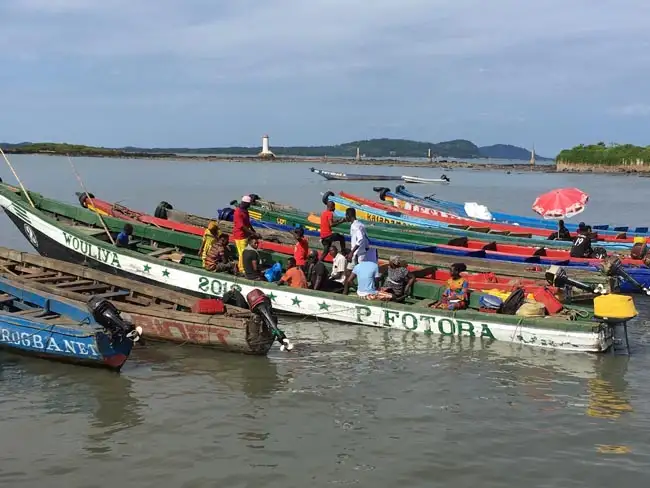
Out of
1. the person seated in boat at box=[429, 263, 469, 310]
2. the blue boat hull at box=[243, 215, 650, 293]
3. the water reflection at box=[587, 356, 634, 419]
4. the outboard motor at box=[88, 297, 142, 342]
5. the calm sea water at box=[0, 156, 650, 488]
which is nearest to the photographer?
the calm sea water at box=[0, 156, 650, 488]

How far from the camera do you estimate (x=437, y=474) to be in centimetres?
742

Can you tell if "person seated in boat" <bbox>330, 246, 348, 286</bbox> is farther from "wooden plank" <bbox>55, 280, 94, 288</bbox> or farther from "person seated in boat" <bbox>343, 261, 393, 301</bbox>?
"wooden plank" <bbox>55, 280, 94, 288</bbox>

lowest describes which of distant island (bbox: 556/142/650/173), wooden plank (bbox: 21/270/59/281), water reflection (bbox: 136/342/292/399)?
water reflection (bbox: 136/342/292/399)

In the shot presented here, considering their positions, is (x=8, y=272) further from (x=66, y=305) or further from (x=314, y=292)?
(x=314, y=292)

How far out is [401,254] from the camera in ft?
53.4

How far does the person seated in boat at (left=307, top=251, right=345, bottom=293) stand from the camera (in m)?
13.6

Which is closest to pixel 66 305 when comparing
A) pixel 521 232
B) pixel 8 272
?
pixel 8 272

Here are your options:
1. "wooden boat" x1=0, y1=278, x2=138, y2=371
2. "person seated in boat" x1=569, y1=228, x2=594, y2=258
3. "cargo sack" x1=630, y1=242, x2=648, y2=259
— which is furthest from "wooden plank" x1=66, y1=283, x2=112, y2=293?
"cargo sack" x1=630, y1=242, x2=648, y2=259

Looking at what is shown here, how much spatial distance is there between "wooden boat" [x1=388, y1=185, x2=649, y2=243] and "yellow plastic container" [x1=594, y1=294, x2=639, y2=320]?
11830 millimetres

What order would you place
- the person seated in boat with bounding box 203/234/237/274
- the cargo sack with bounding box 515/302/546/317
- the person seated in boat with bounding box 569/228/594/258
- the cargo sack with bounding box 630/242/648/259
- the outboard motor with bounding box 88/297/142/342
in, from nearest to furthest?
1. the outboard motor with bounding box 88/297/142/342
2. the cargo sack with bounding box 515/302/546/317
3. the person seated in boat with bounding box 203/234/237/274
4. the cargo sack with bounding box 630/242/648/259
5. the person seated in boat with bounding box 569/228/594/258

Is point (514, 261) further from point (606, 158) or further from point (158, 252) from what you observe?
point (606, 158)

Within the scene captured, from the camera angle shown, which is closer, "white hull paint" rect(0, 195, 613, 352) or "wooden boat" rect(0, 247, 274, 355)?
"wooden boat" rect(0, 247, 274, 355)

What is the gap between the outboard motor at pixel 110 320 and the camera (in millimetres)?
9609

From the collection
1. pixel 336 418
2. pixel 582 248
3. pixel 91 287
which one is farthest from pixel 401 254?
pixel 336 418
